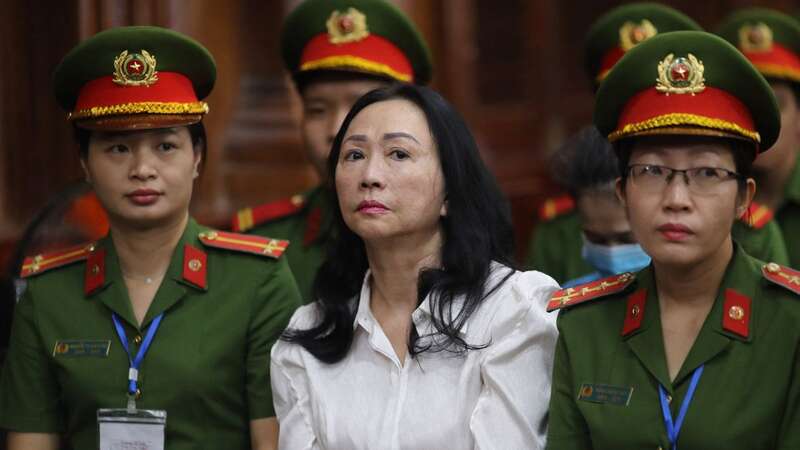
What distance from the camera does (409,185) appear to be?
3.20m

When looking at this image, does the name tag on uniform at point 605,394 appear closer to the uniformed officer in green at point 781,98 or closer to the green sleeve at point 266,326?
the green sleeve at point 266,326

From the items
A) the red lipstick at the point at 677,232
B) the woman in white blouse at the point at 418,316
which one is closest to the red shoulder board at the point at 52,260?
the woman in white blouse at the point at 418,316

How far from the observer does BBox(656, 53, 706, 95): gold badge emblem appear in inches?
114

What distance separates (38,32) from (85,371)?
1.92 m

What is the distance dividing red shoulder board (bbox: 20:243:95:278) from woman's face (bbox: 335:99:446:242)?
801mm

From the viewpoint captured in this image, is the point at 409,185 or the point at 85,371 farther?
the point at 85,371

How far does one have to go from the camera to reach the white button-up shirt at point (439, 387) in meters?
3.03

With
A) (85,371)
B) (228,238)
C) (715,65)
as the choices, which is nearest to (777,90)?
(715,65)

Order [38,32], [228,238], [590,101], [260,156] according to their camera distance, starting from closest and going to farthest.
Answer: [228,238] → [38,32] → [260,156] → [590,101]

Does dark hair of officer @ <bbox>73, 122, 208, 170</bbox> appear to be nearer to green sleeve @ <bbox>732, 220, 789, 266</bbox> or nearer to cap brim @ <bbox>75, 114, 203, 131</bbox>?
cap brim @ <bbox>75, 114, 203, 131</bbox>

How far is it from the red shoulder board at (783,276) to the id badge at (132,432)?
149 centimetres

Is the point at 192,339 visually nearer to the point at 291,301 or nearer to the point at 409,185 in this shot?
the point at 291,301

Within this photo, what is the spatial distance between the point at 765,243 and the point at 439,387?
1283mm

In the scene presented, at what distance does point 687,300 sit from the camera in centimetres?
296
